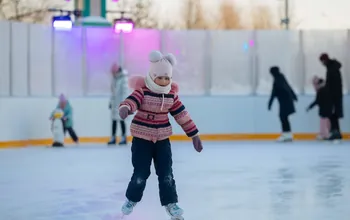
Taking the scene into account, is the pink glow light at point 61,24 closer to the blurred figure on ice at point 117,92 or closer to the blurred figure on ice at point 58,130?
the blurred figure on ice at point 58,130

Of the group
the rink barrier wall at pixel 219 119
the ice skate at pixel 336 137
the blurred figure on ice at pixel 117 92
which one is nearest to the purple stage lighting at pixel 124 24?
the rink barrier wall at pixel 219 119

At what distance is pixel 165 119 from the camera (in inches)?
239

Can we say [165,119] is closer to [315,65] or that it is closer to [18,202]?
[18,202]

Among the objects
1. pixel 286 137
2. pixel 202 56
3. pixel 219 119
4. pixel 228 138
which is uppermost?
pixel 202 56

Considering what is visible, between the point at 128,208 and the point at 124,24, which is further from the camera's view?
the point at 124,24

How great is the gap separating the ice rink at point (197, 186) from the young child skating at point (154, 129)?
21 cm

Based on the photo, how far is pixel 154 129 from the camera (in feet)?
19.6

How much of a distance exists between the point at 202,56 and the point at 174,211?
14.8 meters

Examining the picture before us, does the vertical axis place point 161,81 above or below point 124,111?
above

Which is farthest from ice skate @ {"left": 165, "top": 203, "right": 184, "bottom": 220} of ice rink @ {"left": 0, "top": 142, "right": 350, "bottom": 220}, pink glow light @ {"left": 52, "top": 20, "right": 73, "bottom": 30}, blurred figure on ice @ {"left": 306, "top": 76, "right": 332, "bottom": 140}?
pink glow light @ {"left": 52, "top": 20, "right": 73, "bottom": 30}

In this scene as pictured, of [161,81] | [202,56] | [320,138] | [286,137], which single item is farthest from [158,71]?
[202,56]

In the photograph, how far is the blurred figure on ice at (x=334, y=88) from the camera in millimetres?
17969

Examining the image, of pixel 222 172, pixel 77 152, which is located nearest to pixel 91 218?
pixel 222 172

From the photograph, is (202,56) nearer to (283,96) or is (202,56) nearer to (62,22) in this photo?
(283,96)
